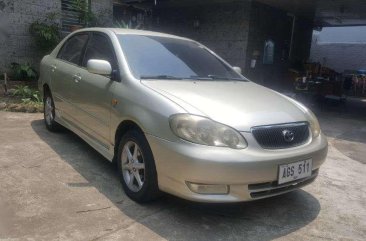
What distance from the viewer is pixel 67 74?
4.67 m

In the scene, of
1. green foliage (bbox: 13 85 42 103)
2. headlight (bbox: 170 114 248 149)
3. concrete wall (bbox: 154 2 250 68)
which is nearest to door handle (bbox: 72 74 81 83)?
headlight (bbox: 170 114 248 149)

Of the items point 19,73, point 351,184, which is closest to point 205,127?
point 351,184

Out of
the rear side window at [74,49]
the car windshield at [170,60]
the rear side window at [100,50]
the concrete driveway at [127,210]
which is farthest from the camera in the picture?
the rear side window at [74,49]

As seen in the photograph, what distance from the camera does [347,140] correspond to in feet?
21.5

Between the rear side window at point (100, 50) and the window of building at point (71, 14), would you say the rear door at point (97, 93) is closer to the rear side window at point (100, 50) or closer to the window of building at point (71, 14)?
the rear side window at point (100, 50)

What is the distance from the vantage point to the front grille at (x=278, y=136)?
→ 2.91 metres

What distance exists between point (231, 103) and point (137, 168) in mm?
995

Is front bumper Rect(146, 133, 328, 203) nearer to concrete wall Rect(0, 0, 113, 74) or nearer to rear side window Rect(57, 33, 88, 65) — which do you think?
rear side window Rect(57, 33, 88, 65)

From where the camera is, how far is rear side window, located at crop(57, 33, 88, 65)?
467 cm

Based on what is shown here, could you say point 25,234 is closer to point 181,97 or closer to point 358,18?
point 181,97

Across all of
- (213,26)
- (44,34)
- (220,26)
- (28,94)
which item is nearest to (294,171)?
(28,94)

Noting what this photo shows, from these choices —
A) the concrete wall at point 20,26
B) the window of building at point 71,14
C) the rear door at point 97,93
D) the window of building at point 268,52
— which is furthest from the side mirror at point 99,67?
the window of building at point 268,52

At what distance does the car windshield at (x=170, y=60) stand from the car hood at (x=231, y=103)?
0.21m

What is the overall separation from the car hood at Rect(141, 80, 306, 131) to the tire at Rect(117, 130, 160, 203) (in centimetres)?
48
